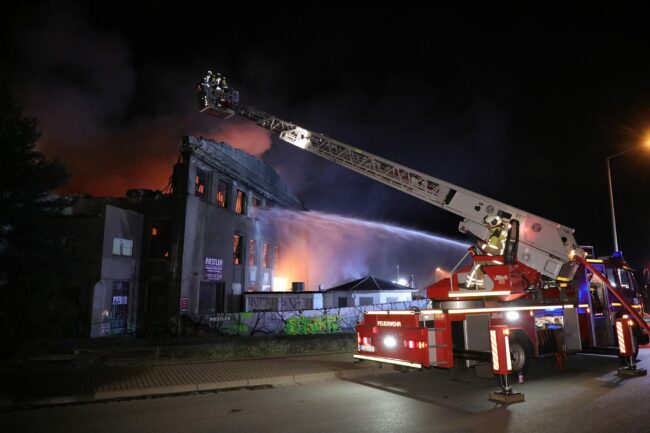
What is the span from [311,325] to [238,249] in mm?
11162

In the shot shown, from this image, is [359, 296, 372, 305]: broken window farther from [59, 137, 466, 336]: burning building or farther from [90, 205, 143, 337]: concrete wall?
[90, 205, 143, 337]: concrete wall

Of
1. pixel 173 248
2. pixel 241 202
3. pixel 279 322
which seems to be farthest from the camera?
pixel 241 202

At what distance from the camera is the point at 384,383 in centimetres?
936

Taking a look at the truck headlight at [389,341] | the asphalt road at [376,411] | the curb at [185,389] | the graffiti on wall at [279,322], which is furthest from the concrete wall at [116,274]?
the truck headlight at [389,341]

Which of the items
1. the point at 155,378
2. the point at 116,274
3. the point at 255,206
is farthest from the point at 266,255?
the point at 155,378

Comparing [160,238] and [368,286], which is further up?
[160,238]

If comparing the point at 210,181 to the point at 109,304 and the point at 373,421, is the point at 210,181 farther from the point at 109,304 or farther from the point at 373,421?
the point at 373,421

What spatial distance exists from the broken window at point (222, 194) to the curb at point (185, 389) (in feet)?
70.5

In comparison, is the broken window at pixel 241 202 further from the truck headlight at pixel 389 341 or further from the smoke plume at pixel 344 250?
the truck headlight at pixel 389 341

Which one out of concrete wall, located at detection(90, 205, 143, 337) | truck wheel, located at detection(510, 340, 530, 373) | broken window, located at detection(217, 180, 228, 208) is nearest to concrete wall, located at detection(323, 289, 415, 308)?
broken window, located at detection(217, 180, 228, 208)

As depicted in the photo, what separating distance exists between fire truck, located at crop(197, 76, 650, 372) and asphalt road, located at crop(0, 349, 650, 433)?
839 mm

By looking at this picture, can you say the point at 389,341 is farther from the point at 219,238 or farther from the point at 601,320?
the point at 219,238

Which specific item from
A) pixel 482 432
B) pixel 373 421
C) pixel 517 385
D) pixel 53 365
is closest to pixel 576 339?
pixel 517 385

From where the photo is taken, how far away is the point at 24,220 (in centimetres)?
1182
